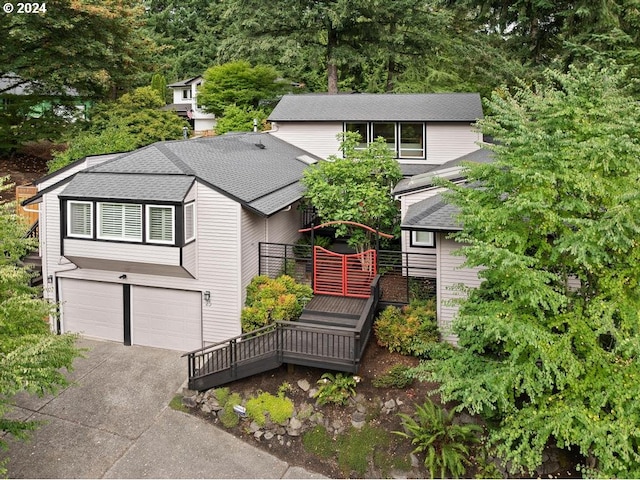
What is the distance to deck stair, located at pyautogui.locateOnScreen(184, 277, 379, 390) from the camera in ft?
36.1

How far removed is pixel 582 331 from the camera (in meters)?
7.63

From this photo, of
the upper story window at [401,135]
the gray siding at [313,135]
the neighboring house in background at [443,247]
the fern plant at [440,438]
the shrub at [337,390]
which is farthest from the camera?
the gray siding at [313,135]

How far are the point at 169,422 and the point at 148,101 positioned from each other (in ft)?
66.6

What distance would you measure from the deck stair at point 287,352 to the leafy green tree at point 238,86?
22.1 meters

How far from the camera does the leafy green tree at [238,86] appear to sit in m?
30.8

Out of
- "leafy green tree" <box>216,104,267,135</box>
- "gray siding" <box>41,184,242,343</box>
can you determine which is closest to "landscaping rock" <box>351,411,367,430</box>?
"gray siding" <box>41,184,242,343</box>

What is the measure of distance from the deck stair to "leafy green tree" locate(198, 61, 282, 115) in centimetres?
2208

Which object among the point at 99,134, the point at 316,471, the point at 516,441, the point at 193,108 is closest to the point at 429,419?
the point at 516,441

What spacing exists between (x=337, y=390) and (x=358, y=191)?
6.79m

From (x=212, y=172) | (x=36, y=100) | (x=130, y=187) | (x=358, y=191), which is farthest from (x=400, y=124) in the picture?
(x=36, y=100)

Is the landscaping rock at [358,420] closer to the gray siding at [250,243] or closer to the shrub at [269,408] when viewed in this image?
the shrub at [269,408]

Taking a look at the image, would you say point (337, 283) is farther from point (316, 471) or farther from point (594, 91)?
point (594, 91)

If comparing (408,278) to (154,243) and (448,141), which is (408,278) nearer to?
(154,243)

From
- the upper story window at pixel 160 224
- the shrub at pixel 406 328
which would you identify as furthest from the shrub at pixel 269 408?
the upper story window at pixel 160 224
